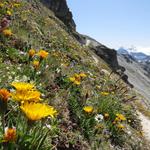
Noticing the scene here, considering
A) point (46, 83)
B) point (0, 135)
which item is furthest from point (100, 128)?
point (0, 135)

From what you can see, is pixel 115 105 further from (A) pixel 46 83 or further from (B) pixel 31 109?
(B) pixel 31 109

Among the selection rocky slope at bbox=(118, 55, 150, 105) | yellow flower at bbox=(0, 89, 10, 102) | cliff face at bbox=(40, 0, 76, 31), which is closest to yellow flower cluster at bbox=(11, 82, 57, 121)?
yellow flower at bbox=(0, 89, 10, 102)

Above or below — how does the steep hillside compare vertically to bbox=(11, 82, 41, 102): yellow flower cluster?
below

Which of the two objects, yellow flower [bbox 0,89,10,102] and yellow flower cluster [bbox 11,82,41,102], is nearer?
yellow flower [bbox 0,89,10,102]

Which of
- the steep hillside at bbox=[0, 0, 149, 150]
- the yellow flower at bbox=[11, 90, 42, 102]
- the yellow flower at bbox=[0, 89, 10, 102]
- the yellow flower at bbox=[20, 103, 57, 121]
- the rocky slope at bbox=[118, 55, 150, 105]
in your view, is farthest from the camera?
the rocky slope at bbox=[118, 55, 150, 105]

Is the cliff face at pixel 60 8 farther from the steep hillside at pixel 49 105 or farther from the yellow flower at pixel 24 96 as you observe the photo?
the yellow flower at pixel 24 96

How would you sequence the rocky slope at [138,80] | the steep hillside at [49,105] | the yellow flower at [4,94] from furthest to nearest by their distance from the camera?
the rocky slope at [138,80], the steep hillside at [49,105], the yellow flower at [4,94]

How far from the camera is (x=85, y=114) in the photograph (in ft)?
28.1

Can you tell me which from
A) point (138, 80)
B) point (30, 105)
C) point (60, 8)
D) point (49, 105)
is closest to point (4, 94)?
point (30, 105)

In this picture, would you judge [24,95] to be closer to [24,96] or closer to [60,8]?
[24,96]

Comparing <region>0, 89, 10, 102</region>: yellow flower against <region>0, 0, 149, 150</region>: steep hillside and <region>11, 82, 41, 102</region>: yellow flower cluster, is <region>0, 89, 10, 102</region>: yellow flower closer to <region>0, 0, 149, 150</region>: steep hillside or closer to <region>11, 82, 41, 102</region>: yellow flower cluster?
<region>0, 0, 149, 150</region>: steep hillside

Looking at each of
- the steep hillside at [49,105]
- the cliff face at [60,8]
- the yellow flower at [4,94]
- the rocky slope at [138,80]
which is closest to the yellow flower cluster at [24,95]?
the steep hillside at [49,105]

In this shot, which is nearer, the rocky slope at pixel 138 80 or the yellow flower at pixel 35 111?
the yellow flower at pixel 35 111

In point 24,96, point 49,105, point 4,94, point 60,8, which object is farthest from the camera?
point 60,8
